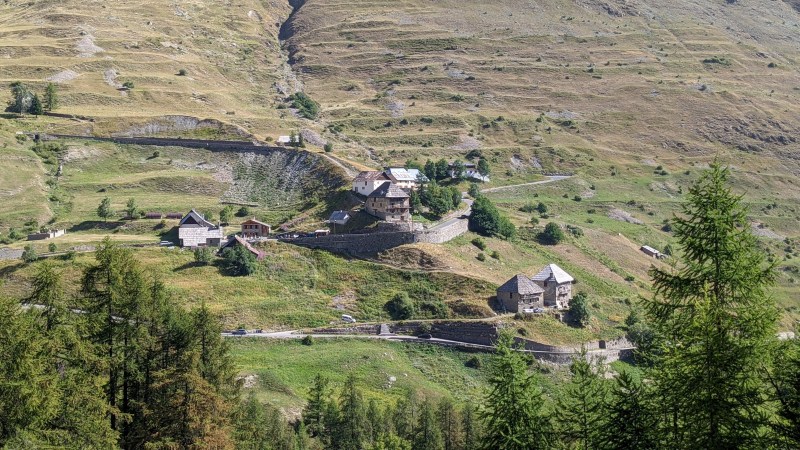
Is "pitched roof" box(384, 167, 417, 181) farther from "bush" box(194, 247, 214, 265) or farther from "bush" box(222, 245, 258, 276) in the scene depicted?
"bush" box(194, 247, 214, 265)

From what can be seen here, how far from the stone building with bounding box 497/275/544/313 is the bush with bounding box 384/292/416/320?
10.2m

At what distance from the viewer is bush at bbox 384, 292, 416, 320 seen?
81.4 metres

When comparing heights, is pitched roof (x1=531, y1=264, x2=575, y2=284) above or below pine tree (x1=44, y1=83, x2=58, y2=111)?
below

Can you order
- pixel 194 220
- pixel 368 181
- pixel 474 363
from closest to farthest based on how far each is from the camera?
pixel 474 363 < pixel 194 220 < pixel 368 181

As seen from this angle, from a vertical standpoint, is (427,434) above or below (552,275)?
above

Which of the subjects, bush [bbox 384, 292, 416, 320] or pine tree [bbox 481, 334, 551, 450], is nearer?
pine tree [bbox 481, 334, 551, 450]

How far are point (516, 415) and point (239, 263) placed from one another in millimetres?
63724

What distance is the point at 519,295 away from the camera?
81875 mm

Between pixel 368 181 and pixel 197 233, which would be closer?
pixel 197 233

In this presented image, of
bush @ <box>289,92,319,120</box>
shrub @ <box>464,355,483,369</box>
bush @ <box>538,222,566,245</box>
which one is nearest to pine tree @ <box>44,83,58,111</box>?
bush @ <box>289,92,319,120</box>

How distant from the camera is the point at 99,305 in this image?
36.1 metres

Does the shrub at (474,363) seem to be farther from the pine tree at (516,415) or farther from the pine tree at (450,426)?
the pine tree at (516,415)

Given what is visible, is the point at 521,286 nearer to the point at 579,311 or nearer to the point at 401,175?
the point at 579,311

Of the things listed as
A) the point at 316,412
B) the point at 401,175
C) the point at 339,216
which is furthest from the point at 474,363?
the point at 401,175
